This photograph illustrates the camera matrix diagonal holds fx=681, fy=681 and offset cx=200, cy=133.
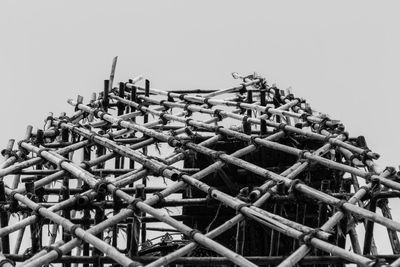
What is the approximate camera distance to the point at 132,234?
1005 cm

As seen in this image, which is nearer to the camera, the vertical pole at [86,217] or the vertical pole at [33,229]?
the vertical pole at [33,229]

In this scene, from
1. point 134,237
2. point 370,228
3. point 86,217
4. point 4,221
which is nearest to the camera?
point 134,237

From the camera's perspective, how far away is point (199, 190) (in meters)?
14.2

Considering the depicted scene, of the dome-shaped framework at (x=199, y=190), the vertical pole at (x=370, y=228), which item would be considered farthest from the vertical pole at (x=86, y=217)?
the vertical pole at (x=370, y=228)

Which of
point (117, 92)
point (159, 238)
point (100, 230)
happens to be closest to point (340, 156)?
point (159, 238)

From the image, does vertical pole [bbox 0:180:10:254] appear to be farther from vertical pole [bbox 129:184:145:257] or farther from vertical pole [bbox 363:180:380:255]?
vertical pole [bbox 363:180:380:255]

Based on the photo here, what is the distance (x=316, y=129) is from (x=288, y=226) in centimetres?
533

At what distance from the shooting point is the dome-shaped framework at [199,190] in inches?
373

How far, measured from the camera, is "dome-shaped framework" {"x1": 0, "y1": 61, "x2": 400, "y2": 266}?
31.1 feet

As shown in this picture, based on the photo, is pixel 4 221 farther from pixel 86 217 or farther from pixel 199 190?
pixel 199 190

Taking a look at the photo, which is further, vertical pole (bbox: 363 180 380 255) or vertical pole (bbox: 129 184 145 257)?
vertical pole (bbox: 363 180 380 255)

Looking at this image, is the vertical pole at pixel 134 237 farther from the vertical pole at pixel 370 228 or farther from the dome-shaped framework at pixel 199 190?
the vertical pole at pixel 370 228

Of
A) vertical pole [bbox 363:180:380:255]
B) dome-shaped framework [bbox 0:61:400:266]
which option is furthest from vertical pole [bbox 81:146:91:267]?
vertical pole [bbox 363:180:380:255]

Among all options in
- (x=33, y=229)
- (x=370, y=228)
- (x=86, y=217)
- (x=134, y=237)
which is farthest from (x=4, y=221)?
(x=370, y=228)
